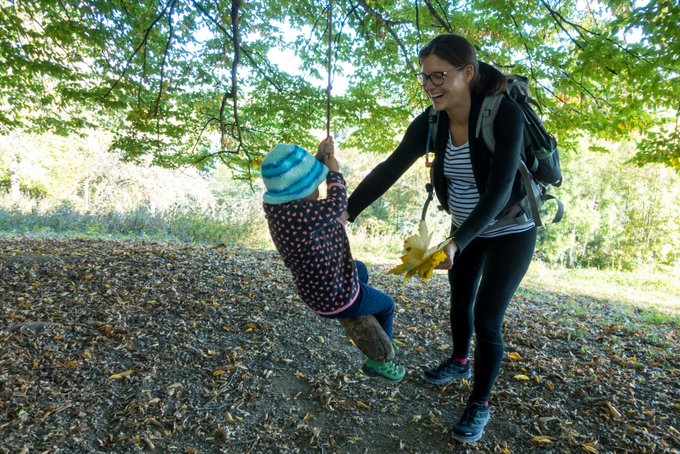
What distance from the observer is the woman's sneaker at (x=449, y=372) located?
286cm

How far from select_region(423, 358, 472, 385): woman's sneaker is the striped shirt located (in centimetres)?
113

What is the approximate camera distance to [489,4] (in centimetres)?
412

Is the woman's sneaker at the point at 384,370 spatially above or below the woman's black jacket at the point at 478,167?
below

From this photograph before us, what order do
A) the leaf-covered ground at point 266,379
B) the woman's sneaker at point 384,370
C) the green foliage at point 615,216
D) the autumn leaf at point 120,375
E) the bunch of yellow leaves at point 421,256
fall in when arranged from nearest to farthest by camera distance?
the bunch of yellow leaves at point 421,256, the woman's sneaker at point 384,370, the leaf-covered ground at point 266,379, the autumn leaf at point 120,375, the green foliage at point 615,216

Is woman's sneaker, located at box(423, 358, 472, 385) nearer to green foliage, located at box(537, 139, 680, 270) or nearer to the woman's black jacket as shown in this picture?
the woman's black jacket

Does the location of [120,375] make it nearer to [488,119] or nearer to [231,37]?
[488,119]

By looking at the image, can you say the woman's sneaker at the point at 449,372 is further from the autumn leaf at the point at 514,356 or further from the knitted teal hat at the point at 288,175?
the knitted teal hat at the point at 288,175

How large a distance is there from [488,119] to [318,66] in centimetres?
540

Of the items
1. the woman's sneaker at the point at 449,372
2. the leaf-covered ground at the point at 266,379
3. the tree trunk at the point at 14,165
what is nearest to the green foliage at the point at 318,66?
the leaf-covered ground at the point at 266,379

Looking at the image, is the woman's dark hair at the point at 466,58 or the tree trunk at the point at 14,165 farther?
the tree trunk at the point at 14,165

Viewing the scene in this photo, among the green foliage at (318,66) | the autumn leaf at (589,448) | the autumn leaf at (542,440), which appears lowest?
the autumn leaf at (542,440)

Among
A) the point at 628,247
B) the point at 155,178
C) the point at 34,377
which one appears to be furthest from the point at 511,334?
the point at 628,247

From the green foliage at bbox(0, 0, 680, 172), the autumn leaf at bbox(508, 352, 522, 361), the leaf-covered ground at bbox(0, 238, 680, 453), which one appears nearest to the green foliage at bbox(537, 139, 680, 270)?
the green foliage at bbox(0, 0, 680, 172)

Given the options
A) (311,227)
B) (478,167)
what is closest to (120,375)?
(311,227)
